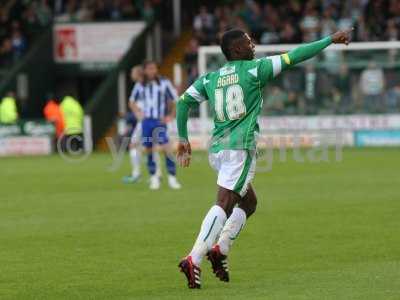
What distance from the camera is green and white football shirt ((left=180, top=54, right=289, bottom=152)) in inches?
396

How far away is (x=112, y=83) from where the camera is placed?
122 ft

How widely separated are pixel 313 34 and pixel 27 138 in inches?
369

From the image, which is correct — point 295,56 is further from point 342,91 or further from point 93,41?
point 93,41

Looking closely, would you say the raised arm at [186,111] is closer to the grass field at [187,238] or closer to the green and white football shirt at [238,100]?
the green and white football shirt at [238,100]

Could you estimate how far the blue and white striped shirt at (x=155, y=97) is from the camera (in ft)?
68.2

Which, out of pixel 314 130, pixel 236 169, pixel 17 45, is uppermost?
pixel 17 45

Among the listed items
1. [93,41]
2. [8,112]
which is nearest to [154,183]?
[8,112]

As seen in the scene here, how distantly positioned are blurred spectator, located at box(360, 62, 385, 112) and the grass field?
28.6 feet

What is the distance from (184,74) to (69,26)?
5.64 metres

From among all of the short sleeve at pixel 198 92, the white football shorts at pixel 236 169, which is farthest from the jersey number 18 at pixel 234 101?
the white football shorts at pixel 236 169

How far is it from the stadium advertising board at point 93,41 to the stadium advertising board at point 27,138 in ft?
17.1

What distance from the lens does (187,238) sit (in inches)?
529

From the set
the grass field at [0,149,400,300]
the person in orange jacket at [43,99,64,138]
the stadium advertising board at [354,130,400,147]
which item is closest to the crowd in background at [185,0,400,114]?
the stadium advertising board at [354,130,400,147]

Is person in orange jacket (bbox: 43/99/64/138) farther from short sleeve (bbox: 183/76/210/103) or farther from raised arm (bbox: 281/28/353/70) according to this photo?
raised arm (bbox: 281/28/353/70)
